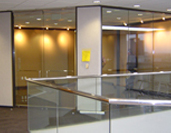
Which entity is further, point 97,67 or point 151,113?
point 97,67

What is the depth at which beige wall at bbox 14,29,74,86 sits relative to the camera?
714cm

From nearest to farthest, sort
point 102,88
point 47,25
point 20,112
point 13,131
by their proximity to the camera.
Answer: point 13,131
point 102,88
point 20,112
point 47,25

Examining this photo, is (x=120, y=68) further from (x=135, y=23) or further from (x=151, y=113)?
(x=151, y=113)

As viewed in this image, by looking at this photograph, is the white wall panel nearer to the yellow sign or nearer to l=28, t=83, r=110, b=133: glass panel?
the yellow sign

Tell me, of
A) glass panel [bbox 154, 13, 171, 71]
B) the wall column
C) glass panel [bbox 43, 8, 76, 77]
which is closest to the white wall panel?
glass panel [bbox 43, 8, 76, 77]

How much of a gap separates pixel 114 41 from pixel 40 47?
86.2 inches

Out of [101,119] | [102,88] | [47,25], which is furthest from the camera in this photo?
[47,25]

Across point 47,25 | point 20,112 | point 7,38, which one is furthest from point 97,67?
point 7,38

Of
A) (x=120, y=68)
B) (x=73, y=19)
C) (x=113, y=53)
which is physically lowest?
(x=120, y=68)

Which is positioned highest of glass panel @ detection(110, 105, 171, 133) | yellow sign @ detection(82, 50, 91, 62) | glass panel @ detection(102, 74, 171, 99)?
yellow sign @ detection(82, 50, 91, 62)

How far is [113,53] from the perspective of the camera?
6.87 metres

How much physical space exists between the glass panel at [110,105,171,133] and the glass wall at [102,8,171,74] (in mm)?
4736

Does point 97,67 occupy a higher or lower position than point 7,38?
lower

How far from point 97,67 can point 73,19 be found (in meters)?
1.51
